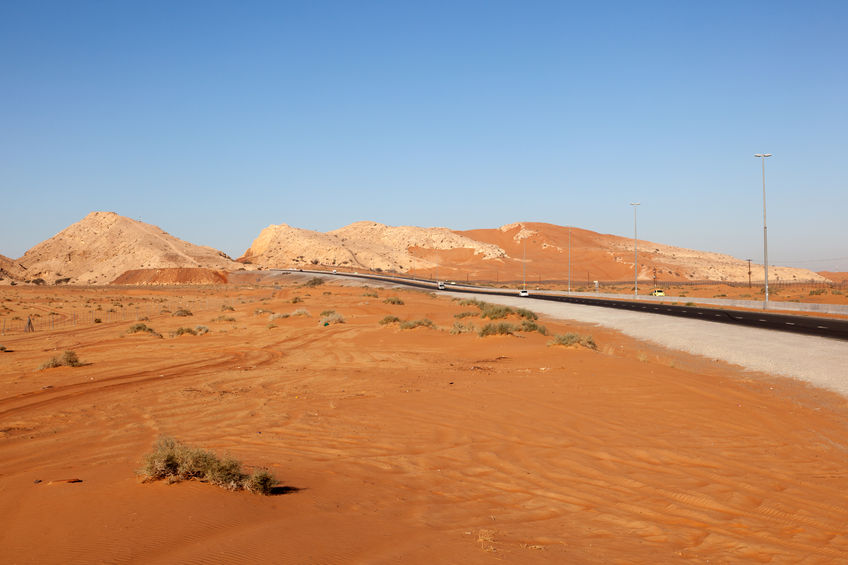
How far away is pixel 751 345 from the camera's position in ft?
86.0

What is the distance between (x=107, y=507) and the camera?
603 cm

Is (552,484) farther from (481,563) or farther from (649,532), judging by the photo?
(481,563)

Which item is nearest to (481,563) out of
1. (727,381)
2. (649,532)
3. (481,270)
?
(649,532)

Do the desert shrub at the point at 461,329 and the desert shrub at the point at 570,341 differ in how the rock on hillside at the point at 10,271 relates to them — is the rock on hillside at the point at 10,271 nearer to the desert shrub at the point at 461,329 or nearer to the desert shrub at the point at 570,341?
the desert shrub at the point at 461,329

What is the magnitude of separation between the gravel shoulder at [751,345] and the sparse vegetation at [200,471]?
1552 centimetres

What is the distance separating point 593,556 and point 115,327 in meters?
37.5

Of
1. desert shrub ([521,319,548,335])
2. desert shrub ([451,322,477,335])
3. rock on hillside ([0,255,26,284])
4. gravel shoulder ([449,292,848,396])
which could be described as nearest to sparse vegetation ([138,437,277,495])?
gravel shoulder ([449,292,848,396])

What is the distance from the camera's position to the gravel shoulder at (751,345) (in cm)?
1950

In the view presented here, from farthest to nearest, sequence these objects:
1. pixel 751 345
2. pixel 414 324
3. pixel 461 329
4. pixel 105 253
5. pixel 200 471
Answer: pixel 105 253, pixel 414 324, pixel 461 329, pixel 751 345, pixel 200 471

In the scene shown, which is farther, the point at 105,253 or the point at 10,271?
the point at 105,253

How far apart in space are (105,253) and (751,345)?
153 m

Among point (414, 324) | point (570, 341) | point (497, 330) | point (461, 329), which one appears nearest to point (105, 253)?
point (414, 324)

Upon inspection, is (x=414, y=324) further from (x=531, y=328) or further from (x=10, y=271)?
(x=10, y=271)

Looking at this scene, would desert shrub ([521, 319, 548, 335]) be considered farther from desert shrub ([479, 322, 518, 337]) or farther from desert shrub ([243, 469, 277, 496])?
desert shrub ([243, 469, 277, 496])
